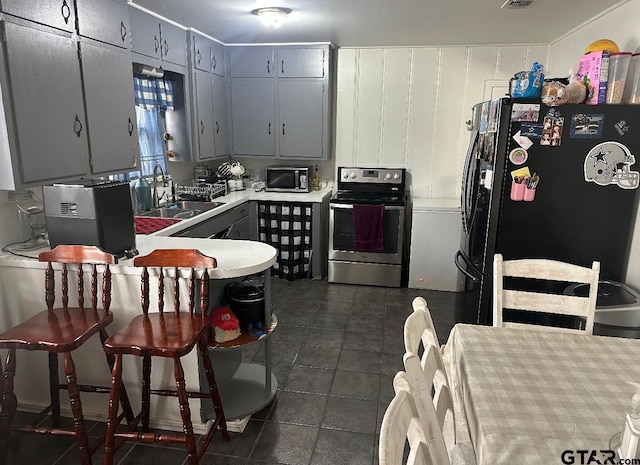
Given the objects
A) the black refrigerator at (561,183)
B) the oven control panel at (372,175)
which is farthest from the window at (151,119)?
the black refrigerator at (561,183)

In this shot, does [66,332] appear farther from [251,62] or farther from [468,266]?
[251,62]

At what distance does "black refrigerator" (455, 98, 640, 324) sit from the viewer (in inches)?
90.1

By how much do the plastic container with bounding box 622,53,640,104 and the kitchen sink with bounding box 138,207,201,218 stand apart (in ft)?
9.33

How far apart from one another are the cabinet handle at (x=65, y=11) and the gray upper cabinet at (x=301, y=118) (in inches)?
91.0

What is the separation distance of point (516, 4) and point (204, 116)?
2.62 meters

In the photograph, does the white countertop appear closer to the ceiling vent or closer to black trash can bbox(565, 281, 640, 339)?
the ceiling vent

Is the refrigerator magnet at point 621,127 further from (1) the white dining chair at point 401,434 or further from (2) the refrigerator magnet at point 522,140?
(1) the white dining chair at point 401,434

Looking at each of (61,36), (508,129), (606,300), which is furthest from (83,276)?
(606,300)

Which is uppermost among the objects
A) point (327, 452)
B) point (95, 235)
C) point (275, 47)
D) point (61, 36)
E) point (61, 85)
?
point (275, 47)

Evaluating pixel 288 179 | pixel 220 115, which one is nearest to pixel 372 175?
pixel 288 179

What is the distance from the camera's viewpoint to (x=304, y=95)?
4.31 m

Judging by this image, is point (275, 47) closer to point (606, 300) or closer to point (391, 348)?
point (391, 348)

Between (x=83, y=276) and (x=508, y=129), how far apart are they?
7.45ft

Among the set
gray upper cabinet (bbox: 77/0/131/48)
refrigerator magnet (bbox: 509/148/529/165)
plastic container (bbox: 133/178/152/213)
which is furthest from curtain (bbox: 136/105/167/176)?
refrigerator magnet (bbox: 509/148/529/165)
